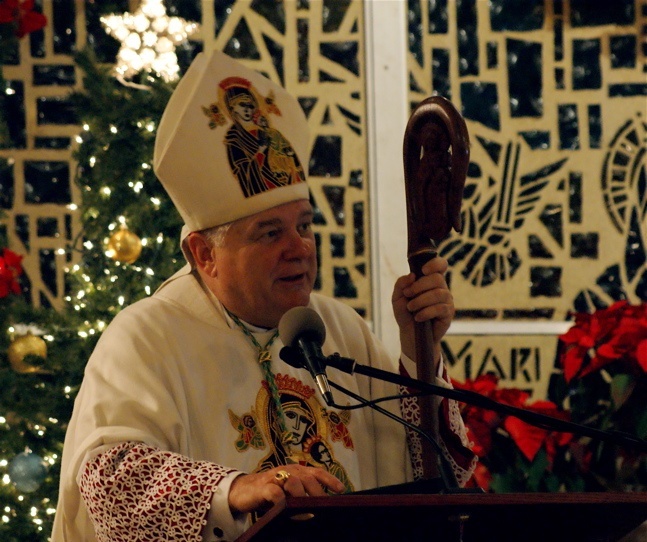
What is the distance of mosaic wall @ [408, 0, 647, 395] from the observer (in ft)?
19.7

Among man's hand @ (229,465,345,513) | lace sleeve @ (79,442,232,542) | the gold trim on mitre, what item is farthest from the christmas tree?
man's hand @ (229,465,345,513)

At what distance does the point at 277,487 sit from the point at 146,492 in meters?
0.45

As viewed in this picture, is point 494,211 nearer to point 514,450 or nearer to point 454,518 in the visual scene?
point 514,450

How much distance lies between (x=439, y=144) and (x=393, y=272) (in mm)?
2702

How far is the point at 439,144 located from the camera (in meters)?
3.22

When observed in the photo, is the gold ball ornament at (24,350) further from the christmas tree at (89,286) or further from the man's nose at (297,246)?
the man's nose at (297,246)

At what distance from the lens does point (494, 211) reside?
6.05 metres

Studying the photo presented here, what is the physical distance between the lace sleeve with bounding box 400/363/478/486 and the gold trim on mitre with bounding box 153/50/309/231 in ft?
2.12

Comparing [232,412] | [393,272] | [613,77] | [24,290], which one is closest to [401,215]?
[393,272]

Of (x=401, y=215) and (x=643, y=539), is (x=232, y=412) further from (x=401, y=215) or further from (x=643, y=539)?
(x=401, y=215)

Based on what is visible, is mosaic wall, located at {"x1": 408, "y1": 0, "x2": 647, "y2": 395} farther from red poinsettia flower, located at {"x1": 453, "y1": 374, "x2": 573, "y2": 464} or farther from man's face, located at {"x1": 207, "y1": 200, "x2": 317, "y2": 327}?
man's face, located at {"x1": 207, "y1": 200, "x2": 317, "y2": 327}

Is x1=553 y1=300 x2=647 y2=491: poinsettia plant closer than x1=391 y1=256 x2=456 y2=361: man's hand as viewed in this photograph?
No

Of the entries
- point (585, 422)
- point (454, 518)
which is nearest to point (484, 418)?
point (585, 422)

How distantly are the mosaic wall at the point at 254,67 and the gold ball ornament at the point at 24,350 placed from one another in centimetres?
83
